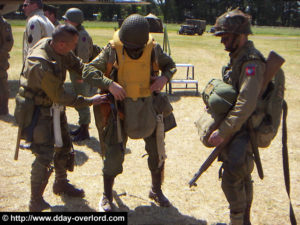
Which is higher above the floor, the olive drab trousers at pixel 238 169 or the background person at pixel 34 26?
the background person at pixel 34 26

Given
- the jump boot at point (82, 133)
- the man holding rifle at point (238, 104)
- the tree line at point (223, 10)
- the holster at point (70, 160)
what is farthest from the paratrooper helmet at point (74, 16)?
the tree line at point (223, 10)

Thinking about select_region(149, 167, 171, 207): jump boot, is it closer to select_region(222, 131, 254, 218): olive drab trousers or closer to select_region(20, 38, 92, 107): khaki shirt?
select_region(222, 131, 254, 218): olive drab trousers

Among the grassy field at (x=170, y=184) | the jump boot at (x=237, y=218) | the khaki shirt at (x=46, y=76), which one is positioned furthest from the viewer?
the grassy field at (x=170, y=184)

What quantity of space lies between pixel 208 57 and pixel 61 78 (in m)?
15.1

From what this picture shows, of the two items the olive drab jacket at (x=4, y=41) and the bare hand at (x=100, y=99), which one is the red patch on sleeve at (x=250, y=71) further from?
the olive drab jacket at (x=4, y=41)

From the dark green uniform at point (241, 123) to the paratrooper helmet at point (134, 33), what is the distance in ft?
2.85

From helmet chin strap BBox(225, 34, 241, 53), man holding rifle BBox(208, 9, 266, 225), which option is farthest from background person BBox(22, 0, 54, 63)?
helmet chin strap BBox(225, 34, 241, 53)

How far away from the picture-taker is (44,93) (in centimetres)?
385

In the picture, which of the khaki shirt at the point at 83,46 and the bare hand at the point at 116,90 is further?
the khaki shirt at the point at 83,46

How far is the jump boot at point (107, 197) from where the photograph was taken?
4084 millimetres

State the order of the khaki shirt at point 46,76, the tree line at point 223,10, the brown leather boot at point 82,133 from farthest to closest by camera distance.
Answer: the tree line at point 223,10 → the brown leather boot at point 82,133 → the khaki shirt at point 46,76

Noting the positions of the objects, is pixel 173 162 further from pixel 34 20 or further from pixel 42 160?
pixel 34 20

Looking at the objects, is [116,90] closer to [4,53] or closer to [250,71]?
[250,71]

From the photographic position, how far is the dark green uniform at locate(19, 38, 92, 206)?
3641 millimetres
